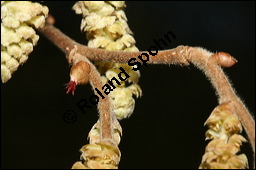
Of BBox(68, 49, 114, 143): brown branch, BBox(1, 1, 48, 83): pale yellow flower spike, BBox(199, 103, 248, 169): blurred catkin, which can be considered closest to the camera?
BBox(199, 103, 248, 169): blurred catkin

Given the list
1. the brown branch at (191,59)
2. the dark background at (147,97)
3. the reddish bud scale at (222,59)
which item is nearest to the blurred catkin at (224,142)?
the brown branch at (191,59)

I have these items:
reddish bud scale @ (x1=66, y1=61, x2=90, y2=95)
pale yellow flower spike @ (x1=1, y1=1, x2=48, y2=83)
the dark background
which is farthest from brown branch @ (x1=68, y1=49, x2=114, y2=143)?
the dark background

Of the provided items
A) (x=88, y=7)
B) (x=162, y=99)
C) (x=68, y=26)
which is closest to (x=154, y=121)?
(x=162, y=99)

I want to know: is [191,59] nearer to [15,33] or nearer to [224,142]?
[224,142]

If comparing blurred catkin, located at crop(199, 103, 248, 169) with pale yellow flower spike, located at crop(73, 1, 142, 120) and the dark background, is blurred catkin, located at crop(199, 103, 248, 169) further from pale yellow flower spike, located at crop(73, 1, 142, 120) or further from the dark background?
the dark background

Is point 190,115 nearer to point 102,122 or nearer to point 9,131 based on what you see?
point 9,131

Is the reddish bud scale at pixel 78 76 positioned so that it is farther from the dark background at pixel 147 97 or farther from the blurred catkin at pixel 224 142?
the dark background at pixel 147 97
